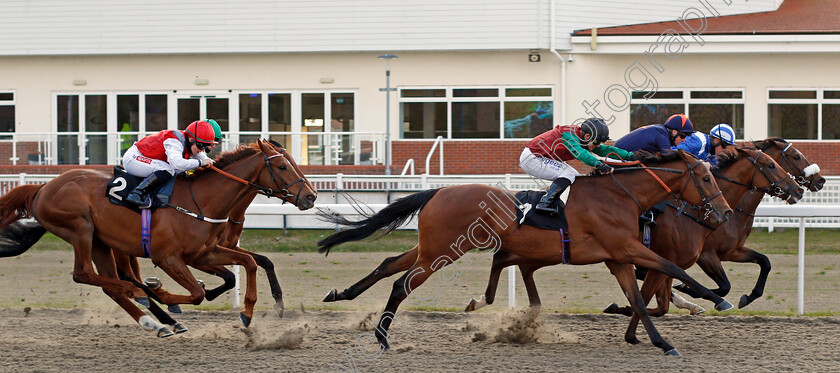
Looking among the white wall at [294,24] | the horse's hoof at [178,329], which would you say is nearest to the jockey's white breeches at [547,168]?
the horse's hoof at [178,329]

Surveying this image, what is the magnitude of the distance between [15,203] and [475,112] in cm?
1083

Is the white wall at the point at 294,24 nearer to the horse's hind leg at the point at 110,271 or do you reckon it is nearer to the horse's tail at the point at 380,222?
the horse's tail at the point at 380,222

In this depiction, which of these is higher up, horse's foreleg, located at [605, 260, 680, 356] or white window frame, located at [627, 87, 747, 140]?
white window frame, located at [627, 87, 747, 140]

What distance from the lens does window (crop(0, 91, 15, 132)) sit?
1747 centimetres

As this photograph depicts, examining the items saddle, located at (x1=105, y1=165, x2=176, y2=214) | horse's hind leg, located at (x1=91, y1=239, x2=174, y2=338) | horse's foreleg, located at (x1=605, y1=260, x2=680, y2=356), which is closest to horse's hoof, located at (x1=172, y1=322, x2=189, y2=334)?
horse's hind leg, located at (x1=91, y1=239, x2=174, y2=338)

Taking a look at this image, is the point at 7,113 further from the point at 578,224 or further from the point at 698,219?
the point at 698,219

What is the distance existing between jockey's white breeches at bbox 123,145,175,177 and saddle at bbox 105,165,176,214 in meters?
0.04

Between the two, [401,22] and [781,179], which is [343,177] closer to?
[401,22]

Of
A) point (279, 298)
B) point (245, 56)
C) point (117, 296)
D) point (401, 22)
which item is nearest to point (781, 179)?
point (279, 298)

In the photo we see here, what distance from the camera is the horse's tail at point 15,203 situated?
21.8 feet

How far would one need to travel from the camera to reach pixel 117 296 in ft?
21.1

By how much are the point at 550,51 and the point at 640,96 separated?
180 centimetres

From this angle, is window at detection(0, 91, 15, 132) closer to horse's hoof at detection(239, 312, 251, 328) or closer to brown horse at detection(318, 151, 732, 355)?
horse's hoof at detection(239, 312, 251, 328)

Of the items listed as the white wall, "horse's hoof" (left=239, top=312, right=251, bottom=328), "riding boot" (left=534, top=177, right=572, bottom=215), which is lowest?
"horse's hoof" (left=239, top=312, right=251, bottom=328)
